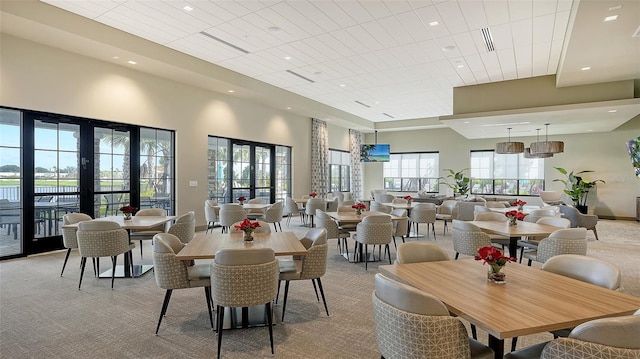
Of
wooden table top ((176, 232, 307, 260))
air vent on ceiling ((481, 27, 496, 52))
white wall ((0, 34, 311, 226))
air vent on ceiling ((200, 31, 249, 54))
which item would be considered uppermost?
air vent on ceiling ((200, 31, 249, 54))

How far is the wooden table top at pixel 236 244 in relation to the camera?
9.92 ft

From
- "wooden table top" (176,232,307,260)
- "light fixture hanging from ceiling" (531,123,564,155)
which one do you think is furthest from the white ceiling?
"wooden table top" (176,232,307,260)

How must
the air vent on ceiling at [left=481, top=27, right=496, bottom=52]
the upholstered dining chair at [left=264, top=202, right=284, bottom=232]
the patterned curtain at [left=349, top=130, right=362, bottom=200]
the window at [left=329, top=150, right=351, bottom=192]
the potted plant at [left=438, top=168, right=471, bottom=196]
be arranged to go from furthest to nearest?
the patterned curtain at [left=349, top=130, right=362, bottom=200], the window at [left=329, top=150, right=351, bottom=192], the potted plant at [left=438, top=168, right=471, bottom=196], the upholstered dining chair at [left=264, top=202, right=284, bottom=232], the air vent on ceiling at [left=481, top=27, right=496, bottom=52]

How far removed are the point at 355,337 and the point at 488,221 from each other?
3.50 meters

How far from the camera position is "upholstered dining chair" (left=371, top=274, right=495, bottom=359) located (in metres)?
1.62

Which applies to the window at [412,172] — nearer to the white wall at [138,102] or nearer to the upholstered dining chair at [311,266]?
the white wall at [138,102]

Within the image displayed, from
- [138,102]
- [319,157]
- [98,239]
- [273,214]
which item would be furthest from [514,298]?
[319,157]

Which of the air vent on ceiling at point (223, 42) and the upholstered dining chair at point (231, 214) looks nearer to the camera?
the air vent on ceiling at point (223, 42)

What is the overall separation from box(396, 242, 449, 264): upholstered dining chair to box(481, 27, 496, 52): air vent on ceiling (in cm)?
431

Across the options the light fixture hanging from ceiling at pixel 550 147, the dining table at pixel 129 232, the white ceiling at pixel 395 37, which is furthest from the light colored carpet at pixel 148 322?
the light fixture hanging from ceiling at pixel 550 147

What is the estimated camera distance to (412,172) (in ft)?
51.4

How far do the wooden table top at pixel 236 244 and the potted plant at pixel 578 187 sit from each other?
12.0 metres

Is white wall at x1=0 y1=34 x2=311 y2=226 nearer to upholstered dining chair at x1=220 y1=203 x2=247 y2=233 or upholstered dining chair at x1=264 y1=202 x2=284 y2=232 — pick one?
upholstered dining chair at x1=220 y1=203 x2=247 y2=233

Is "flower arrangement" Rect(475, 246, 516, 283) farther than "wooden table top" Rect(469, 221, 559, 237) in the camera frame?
No
